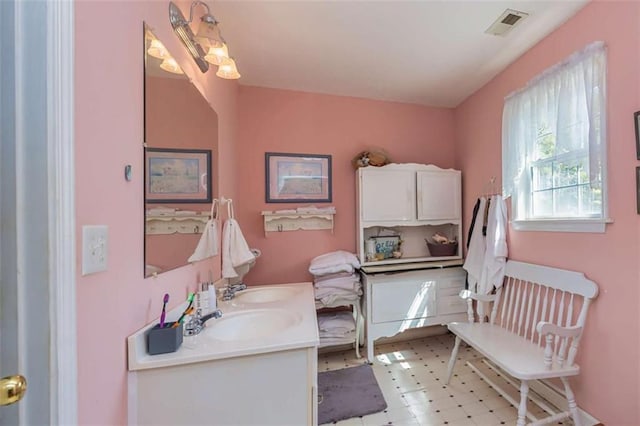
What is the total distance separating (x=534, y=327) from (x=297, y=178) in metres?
2.16

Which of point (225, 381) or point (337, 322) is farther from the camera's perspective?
point (337, 322)

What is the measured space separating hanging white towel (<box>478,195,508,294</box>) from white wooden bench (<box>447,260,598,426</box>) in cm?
6

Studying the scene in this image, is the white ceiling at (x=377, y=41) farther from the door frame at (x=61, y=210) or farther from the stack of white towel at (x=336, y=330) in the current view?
the stack of white towel at (x=336, y=330)

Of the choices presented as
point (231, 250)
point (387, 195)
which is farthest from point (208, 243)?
point (387, 195)

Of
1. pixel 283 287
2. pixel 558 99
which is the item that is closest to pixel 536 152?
pixel 558 99

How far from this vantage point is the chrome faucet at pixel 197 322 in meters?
1.15

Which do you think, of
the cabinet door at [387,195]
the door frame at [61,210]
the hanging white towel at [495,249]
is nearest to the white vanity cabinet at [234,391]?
the door frame at [61,210]

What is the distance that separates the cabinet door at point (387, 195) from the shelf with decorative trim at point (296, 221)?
367 mm

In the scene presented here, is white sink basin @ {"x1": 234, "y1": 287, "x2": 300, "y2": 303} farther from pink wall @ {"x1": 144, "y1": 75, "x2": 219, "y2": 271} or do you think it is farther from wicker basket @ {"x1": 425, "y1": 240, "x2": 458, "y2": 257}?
wicker basket @ {"x1": 425, "y1": 240, "x2": 458, "y2": 257}

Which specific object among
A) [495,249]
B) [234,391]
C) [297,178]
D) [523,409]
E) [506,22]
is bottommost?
[523,409]

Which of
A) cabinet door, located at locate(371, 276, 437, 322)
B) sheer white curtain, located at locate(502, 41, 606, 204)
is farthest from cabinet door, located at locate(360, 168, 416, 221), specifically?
sheer white curtain, located at locate(502, 41, 606, 204)

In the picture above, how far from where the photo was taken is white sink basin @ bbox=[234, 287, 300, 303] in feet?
6.02

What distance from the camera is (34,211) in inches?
22.3

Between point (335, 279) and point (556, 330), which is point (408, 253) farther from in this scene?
point (556, 330)
